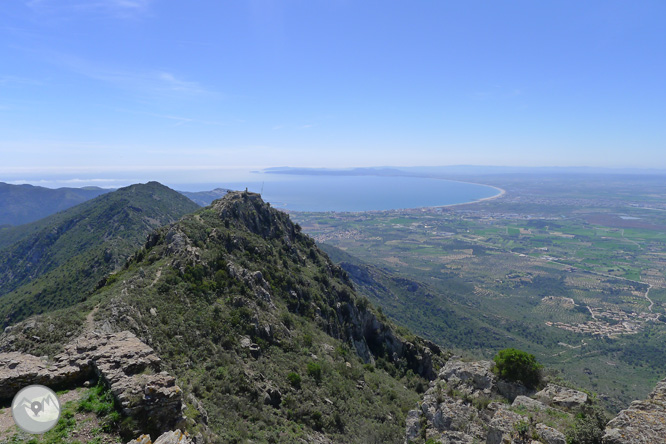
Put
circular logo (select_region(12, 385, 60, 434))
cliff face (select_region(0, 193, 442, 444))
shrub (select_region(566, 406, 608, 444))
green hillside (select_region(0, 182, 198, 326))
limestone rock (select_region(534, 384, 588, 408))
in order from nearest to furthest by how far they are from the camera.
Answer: circular logo (select_region(12, 385, 60, 434)) → shrub (select_region(566, 406, 608, 444)) → limestone rock (select_region(534, 384, 588, 408)) → cliff face (select_region(0, 193, 442, 444)) → green hillside (select_region(0, 182, 198, 326))

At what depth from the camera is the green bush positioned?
20.2 metres

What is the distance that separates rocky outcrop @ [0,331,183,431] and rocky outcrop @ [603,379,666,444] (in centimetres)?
1671

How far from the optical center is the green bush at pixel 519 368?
20.2 meters

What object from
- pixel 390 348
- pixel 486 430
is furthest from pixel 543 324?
pixel 486 430

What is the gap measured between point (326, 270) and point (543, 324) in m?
108

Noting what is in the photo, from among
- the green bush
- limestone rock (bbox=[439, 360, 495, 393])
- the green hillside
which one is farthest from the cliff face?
the green hillside

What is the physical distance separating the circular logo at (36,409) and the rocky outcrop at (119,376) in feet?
2.44

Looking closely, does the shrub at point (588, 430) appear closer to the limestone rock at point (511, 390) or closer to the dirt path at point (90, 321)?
the limestone rock at point (511, 390)

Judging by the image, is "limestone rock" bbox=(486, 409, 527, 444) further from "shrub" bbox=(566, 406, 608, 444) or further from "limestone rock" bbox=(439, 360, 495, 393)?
"limestone rock" bbox=(439, 360, 495, 393)

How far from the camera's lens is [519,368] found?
20688 mm

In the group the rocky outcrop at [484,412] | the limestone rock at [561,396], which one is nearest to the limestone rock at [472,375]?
the rocky outcrop at [484,412]

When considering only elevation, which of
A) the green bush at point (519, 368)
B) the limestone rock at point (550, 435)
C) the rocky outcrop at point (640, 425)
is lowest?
the green bush at point (519, 368)

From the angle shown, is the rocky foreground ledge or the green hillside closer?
the rocky foreground ledge

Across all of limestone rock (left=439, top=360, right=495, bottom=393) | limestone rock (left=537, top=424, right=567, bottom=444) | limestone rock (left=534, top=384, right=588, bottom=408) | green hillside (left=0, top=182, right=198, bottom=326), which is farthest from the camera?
green hillside (left=0, top=182, right=198, bottom=326)
